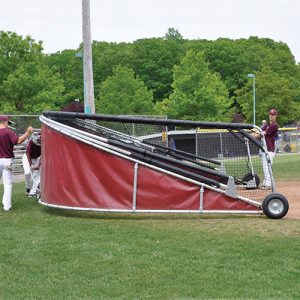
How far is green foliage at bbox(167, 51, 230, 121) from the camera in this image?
172ft

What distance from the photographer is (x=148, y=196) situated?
930cm

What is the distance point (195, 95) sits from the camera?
52.5m

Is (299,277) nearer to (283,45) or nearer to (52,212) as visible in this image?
(52,212)

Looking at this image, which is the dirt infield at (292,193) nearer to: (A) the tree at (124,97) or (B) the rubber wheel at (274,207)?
(B) the rubber wheel at (274,207)

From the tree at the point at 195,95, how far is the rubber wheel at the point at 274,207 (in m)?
43.3

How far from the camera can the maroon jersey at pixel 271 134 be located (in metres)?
13.4

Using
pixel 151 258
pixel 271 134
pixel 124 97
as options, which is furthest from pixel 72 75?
pixel 151 258

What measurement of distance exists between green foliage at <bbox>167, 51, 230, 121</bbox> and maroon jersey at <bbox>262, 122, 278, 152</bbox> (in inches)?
1520

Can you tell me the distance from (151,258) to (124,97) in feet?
159

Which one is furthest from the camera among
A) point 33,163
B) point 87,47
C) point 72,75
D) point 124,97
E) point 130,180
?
point 72,75

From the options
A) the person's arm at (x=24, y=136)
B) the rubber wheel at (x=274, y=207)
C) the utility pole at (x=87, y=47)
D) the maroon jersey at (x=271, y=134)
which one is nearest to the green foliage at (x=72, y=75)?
the utility pole at (x=87, y=47)

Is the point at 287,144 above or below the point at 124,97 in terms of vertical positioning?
below

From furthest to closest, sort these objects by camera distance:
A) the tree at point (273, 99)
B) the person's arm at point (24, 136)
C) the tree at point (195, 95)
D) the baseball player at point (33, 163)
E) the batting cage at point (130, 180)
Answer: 1. the tree at point (273, 99)
2. the tree at point (195, 95)
3. the baseball player at point (33, 163)
4. the person's arm at point (24, 136)
5. the batting cage at point (130, 180)

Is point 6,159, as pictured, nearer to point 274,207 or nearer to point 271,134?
point 274,207
